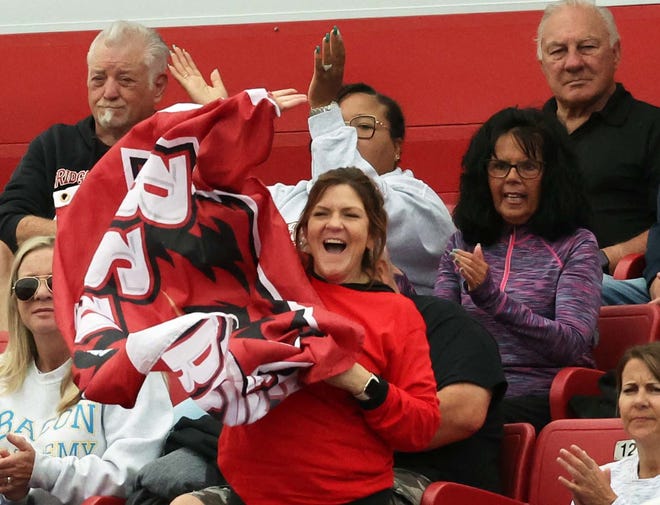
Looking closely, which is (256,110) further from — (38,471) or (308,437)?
(38,471)

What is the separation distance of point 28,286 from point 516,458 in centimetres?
132

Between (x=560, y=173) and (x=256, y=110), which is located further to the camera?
(x=560, y=173)

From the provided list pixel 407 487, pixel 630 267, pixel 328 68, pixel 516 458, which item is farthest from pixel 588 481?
pixel 630 267

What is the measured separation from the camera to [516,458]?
349 centimetres

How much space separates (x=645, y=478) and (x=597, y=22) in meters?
2.22

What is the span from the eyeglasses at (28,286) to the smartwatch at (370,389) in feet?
4.31

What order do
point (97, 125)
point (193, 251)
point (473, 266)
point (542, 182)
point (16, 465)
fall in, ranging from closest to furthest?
point (193, 251) < point (16, 465) < point (473, 266) < point (542, 182) < point (97, 125)

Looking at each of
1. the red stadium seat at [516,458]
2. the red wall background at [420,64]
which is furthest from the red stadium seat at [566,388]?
the red wall background at [420,64]

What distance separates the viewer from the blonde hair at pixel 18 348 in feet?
12.4

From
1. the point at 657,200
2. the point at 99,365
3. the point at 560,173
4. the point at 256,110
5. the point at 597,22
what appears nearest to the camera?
the point at 99,365

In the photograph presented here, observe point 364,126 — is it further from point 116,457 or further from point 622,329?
point 116,457

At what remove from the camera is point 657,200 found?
14.8ft

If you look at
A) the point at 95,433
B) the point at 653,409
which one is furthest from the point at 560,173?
the point at 95,433

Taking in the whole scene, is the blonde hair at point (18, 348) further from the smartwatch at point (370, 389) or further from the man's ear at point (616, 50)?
the man's ear at point (616, 50)
